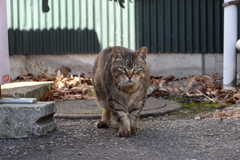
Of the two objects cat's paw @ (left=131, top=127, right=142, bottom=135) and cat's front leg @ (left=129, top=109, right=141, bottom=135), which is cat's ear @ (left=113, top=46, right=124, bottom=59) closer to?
cat's front leg @ (left=129, top=109, right=141, bottom=135)

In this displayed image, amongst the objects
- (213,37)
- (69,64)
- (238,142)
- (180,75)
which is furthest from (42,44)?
(238,142)

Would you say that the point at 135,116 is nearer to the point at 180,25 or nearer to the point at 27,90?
the point at 27,90

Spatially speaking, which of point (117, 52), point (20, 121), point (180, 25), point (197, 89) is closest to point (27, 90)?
point (20, 121)

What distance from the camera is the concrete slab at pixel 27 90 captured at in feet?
16.1

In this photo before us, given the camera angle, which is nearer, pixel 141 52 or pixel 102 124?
pixel 141 52

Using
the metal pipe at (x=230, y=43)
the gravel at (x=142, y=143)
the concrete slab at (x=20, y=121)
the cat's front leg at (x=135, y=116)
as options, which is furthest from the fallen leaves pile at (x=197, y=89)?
the concrete slab at (x=20, y=121)

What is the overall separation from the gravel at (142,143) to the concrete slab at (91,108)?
0.48m

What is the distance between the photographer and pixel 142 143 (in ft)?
10.6

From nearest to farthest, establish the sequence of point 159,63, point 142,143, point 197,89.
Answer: point 142,143
point 197,89
point 159,63

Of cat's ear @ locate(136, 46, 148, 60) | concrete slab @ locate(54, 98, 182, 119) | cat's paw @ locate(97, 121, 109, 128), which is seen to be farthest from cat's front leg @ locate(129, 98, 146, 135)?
concrete slab @ locate(54, 98, 182, 119)

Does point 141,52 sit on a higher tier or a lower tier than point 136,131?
higher

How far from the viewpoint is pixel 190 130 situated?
Answer: 3.67 meters

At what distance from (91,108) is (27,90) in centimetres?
92

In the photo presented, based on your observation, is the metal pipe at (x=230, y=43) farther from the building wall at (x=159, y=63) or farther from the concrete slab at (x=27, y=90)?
the concrete slab at (x=27, y=90)
